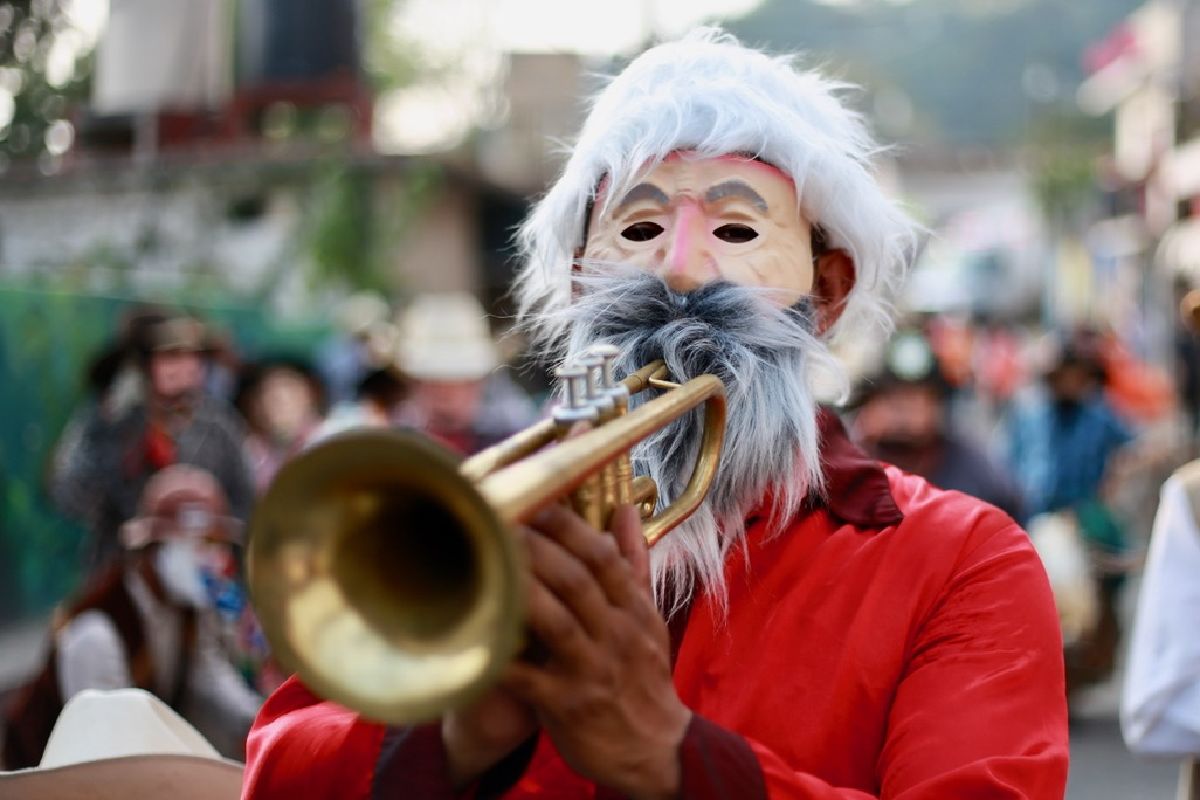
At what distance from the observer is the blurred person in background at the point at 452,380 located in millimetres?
6543

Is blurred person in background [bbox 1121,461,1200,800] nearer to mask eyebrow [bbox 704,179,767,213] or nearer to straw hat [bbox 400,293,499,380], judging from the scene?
mask eyebrow [bbox 704,179,767,213]

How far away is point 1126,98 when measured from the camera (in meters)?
41.5

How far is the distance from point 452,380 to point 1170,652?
156 inches

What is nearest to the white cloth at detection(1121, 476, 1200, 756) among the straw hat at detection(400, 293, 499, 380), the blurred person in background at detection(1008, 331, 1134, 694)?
the straw hat at detection(400, 293, 499, 380)

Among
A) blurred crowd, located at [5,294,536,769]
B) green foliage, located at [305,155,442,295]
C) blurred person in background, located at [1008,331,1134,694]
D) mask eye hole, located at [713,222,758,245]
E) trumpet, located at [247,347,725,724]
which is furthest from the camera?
green foliage, located at [305,155,442,295]

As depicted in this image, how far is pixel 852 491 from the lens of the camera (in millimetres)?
2246

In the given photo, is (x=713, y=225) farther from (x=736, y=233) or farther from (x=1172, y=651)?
(x=1172, y=651)

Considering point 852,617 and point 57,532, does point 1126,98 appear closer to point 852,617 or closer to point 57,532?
point 57,532

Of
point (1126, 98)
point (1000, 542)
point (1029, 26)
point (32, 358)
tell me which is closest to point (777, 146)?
point (1000, 542)

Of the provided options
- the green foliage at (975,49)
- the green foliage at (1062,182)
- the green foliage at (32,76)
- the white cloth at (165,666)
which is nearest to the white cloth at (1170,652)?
the white cloth at (165,666)

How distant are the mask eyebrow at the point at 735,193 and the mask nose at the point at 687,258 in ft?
0.15

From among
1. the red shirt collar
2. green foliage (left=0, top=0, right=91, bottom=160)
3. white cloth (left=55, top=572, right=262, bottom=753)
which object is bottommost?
white cloth (left=55, top=572, right=262, bottom=753)

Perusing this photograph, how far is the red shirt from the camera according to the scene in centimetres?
183

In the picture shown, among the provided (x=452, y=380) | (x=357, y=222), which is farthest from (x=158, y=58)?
(x=452, y=380)
